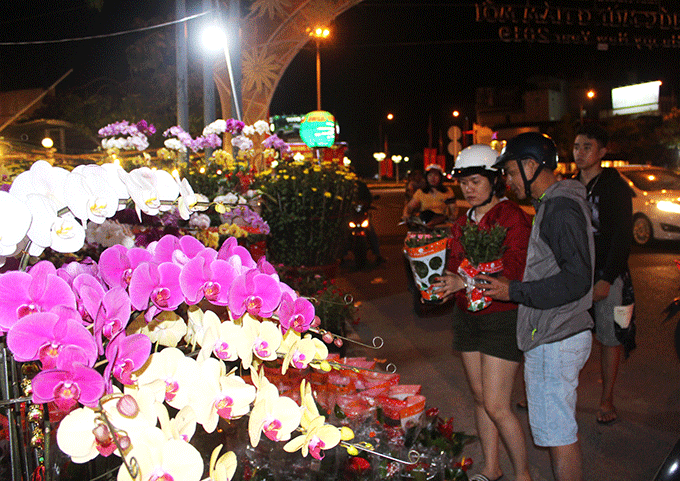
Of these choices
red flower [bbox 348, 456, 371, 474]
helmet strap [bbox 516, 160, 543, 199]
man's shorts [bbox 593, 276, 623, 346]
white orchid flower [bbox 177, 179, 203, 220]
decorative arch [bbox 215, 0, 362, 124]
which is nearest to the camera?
white orchid flower [bbox 177, 179, 203, 220]

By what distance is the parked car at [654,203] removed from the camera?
11688 millimetres

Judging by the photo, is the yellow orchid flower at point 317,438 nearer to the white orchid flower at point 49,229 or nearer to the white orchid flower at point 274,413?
the white orchid flower at point 274,413

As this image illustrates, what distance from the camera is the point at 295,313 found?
1056 mm

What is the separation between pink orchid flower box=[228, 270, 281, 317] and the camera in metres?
0.98

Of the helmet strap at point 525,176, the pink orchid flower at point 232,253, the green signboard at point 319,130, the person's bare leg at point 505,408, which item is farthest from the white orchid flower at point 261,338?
the green signboard at point 319,130

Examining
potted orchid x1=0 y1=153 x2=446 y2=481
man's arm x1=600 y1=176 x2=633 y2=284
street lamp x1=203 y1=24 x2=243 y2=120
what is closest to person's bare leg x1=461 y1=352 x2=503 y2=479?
man's arm x1=600 y1=176 x2=633 y2=284

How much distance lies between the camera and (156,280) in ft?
3.09

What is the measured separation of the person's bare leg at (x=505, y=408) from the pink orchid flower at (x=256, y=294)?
2.32 metres

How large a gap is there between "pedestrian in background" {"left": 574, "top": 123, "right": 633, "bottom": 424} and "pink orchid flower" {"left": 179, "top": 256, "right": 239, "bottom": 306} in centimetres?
343

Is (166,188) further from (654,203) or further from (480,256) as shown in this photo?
(654,203)

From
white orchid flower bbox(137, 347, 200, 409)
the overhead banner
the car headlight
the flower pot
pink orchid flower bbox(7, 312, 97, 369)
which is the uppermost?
the overhead banner

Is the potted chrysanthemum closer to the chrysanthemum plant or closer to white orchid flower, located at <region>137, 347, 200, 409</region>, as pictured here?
the chrysanthemum plant

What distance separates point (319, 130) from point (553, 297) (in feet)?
44.5

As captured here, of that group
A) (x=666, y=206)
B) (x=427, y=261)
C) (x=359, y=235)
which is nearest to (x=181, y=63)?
(x=359, y=235)
